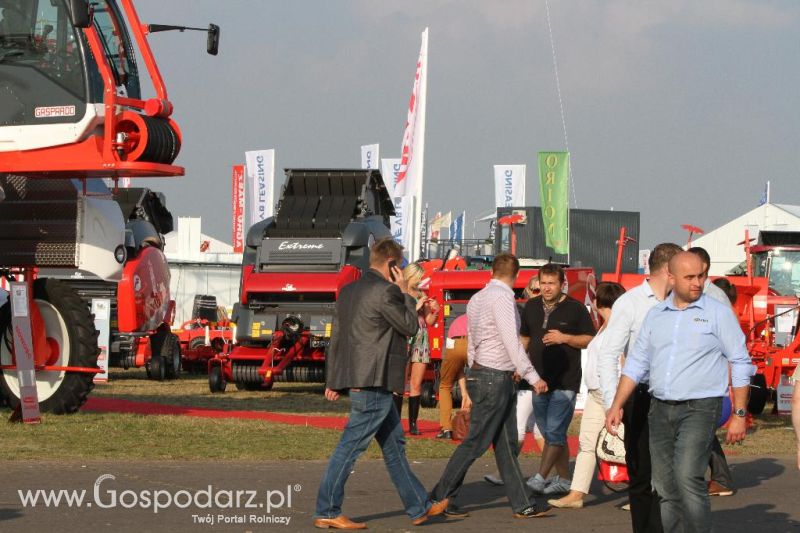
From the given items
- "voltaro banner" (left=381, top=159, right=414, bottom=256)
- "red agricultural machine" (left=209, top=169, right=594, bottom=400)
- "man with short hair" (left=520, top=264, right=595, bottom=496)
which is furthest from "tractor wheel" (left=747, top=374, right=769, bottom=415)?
"voltaro banner" (left=381, top=159, right=414, bottom=256)

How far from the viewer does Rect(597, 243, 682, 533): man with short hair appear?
779cm

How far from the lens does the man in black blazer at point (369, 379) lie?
835 centimetres

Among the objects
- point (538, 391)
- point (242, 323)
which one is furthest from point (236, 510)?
point (242, 323)

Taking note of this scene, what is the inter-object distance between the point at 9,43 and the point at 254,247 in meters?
9.24

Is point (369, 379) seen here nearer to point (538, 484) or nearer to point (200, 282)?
point (538, 484)

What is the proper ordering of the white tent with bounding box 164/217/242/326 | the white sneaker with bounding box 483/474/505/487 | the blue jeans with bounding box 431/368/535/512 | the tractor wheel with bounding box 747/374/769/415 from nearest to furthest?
the blue jeans with bounding box 431/368/535/512 → the white sneaker with bounding box 483/474/505/487 → the tractor wheel with bounding box 747/374/769/415 → the white tent with bounding box 164/217/242/326

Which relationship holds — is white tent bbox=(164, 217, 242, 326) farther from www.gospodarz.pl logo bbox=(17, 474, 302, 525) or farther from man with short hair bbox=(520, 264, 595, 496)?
www.gospodarz.pl logo bbox=(17, 474, 302, 525)

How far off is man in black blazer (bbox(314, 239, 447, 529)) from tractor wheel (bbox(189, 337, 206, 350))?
72.1 feet

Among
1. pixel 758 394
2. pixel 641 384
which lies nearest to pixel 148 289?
pixel 758 394

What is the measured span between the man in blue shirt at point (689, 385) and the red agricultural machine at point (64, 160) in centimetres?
752

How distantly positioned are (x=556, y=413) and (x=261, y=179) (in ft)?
114

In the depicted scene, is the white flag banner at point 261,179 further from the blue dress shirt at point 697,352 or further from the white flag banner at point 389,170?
the blue dress shirt at point 697,352

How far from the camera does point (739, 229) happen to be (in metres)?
70.6

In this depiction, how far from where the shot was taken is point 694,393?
700 centimetres
